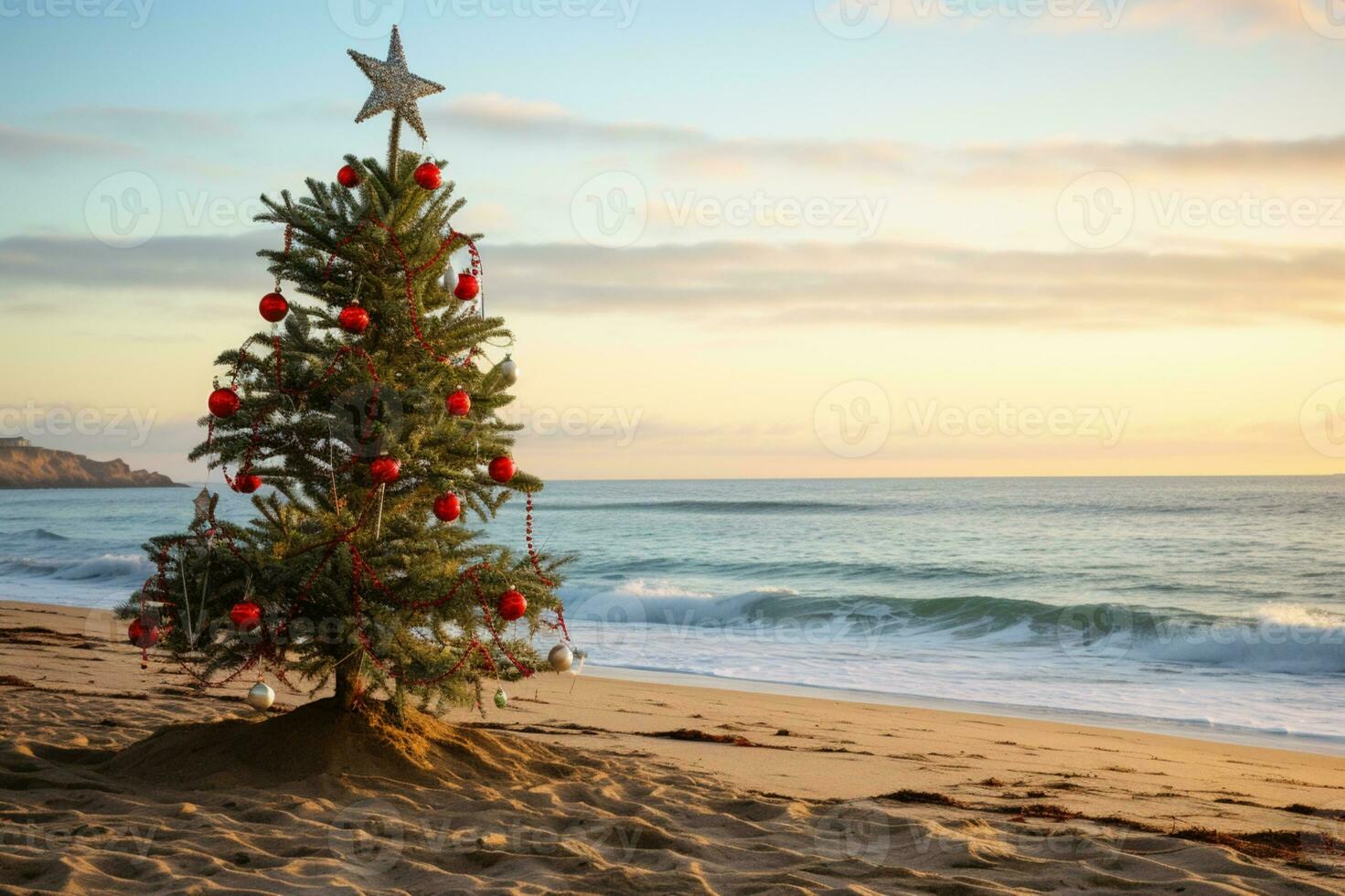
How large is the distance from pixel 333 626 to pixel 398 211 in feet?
8.91

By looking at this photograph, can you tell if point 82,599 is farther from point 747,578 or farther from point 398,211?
point 398,211

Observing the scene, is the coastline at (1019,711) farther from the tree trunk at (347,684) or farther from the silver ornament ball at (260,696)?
the silver ornament ball at (260,696)

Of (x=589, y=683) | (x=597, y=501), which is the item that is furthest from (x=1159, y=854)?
(x=597, y=501)

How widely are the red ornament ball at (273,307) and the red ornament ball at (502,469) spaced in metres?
1.62

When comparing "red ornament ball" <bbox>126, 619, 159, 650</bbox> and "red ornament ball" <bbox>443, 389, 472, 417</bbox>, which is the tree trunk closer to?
"red ornament ball" <bbox>126, 619, 159, 650</bbox>

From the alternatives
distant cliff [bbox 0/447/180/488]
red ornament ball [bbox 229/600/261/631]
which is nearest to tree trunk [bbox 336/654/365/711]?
red ornament ball [bbox 229/600/261/631]

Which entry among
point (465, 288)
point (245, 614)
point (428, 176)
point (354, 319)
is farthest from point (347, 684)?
point (428, 176)

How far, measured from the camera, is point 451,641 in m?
6.88

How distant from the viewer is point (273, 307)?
6.54 m

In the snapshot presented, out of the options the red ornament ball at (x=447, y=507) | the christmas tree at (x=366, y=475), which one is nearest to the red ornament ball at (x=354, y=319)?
the christmas tree at (x=366, y=475)

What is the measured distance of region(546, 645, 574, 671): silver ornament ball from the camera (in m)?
6.70

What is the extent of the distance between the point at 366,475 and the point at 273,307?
120 centimetres

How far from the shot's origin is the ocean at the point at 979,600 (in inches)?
541

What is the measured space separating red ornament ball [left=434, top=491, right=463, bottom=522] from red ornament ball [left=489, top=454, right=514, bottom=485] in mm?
408
